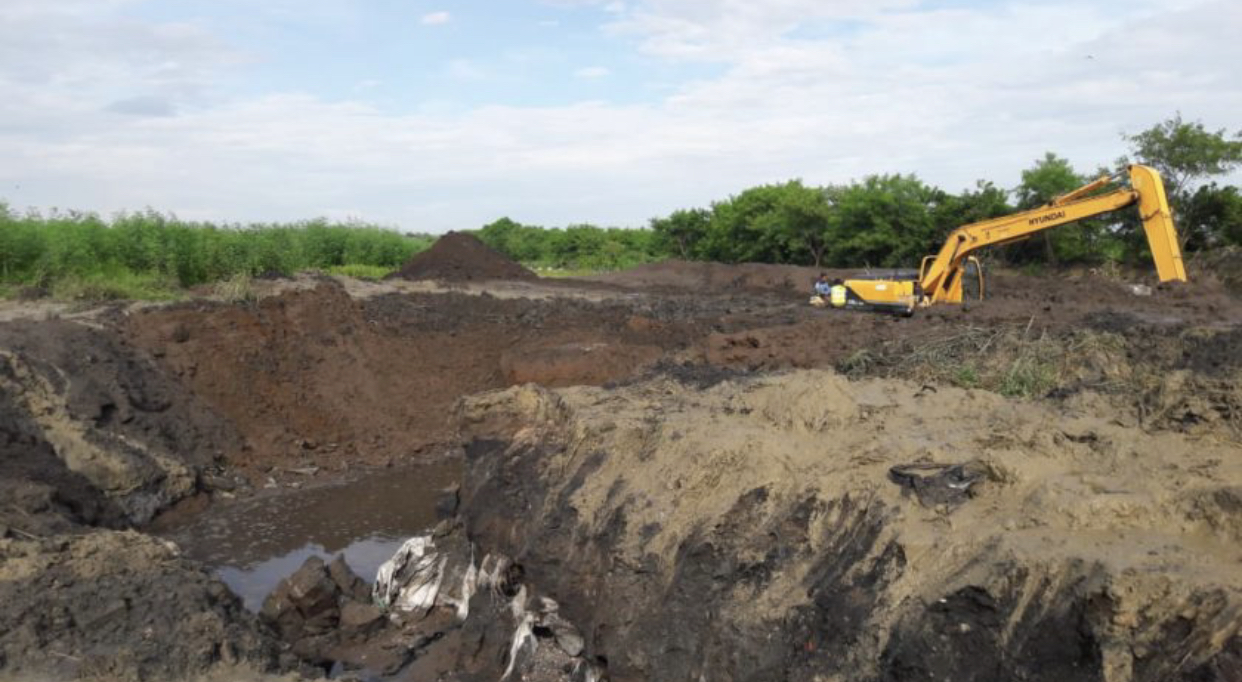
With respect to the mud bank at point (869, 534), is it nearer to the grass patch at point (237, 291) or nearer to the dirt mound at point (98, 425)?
the dirt mound at point (98, 425)

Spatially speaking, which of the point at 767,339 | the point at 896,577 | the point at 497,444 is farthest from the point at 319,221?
the point at 896,577

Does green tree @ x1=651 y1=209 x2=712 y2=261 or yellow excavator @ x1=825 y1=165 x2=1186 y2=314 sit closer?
yellow excavator @ x1=825 y1=165 x2=1186 y2=314

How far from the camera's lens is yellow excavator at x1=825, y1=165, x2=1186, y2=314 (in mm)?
18500

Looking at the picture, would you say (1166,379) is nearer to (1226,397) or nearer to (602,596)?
(1226,397)

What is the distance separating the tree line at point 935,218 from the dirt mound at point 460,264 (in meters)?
11.9

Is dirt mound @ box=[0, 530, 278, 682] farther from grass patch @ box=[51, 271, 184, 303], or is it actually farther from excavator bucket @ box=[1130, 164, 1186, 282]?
excavator bucket @ box=[1130, 164, 1186, 282]

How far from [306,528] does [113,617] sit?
4.81 metres

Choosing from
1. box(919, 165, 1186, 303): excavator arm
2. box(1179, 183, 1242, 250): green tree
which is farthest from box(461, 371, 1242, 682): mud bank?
box(1179, 183, 1242, 250): green tree

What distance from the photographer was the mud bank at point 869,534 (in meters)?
4.26

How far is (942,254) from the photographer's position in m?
→ 20.8

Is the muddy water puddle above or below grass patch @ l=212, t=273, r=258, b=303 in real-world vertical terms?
below

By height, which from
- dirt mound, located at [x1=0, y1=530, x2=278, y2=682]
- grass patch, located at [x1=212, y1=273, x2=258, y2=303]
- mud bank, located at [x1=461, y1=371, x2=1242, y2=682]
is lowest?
dirt mound, located at [x1=0, y1=530, x2=278, y2=682]

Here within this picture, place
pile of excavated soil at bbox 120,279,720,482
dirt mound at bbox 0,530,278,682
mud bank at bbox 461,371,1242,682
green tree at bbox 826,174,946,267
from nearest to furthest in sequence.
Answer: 1. mud bank at bbox 461,371,1242,682
2. dirt mound at bbox 0,530,278,682
3. pile of excavated soil at bbox 120,279,720,482
4. green tree at bbox 826,174,946,267

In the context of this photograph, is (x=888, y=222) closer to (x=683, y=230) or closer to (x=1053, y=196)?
(x=1053, y=196)
